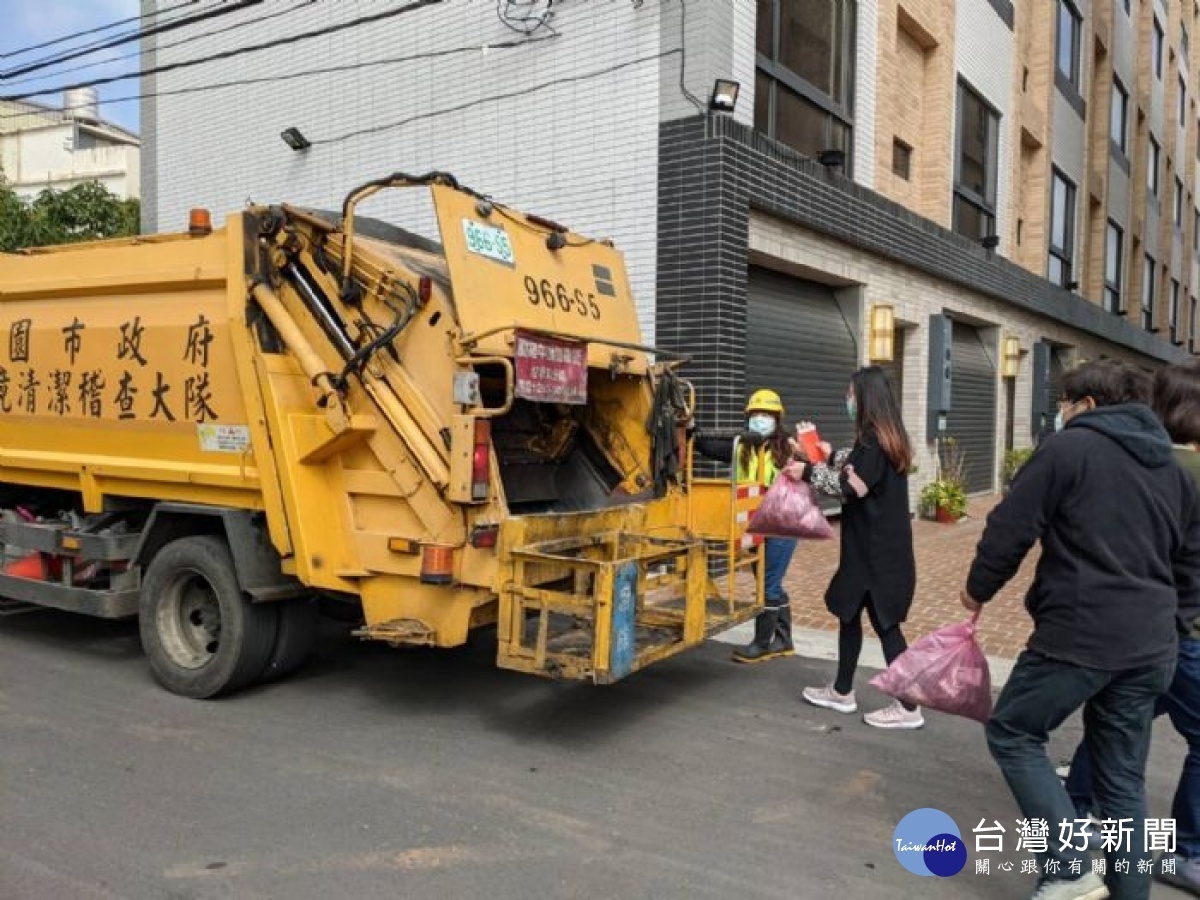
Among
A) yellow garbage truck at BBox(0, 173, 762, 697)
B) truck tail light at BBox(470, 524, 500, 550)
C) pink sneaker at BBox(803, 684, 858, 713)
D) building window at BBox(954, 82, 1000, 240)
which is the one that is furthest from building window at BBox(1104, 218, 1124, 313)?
truck tail light at BBox(470, 524, 500, 550)

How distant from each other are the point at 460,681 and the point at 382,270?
7.89 feet

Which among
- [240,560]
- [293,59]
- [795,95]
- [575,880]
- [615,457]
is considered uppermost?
[293,59]

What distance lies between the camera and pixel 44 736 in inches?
177

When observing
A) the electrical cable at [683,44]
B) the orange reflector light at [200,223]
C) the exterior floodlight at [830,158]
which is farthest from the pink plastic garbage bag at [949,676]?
the exterior floodlight at [830,158]

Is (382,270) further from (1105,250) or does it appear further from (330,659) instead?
(1105,250)

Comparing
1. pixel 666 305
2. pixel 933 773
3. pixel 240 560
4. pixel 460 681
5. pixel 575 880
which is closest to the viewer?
pixel 575 880

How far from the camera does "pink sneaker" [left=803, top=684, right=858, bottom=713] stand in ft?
16.7

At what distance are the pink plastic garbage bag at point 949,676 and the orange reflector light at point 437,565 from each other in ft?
6.60

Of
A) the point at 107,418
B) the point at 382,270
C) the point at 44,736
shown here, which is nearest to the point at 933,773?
the point at 382,270

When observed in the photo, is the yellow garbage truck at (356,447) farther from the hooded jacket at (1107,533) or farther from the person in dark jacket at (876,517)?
the hooded jacket at (1107,533)

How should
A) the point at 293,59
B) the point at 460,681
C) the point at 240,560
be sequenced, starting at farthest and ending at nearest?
the point at 293,59 < the point at 460,681 < the point at 240,560

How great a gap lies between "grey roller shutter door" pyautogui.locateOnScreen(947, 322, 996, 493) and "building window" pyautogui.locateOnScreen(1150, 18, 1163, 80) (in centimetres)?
1696

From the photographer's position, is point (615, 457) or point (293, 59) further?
point (293, 59)

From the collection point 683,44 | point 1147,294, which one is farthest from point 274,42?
point 1147,294
